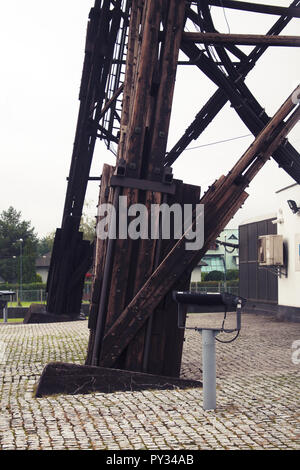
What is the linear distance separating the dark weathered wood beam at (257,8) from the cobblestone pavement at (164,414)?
17.3 feet

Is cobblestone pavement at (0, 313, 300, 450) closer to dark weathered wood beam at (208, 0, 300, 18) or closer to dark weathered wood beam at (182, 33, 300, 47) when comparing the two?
dark weathered wood beam at (182, 33, 300, 47)

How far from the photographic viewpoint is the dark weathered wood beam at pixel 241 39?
7.62 m

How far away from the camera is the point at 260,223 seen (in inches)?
814

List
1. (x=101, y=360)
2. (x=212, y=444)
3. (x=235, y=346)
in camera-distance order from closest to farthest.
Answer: (x=212, y=444)
(x=101, y=360)
(x=235, y=346)

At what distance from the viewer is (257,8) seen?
9.36 m

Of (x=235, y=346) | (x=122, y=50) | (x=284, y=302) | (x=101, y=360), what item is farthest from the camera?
(x=284, y=302)

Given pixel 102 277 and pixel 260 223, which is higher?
pixel 260 223

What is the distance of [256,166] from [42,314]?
11.2 meters

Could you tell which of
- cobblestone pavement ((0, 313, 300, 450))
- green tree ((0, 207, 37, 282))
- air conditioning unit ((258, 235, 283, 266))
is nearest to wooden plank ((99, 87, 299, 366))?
cobblestone pavement ((0, 313, 300, 450))

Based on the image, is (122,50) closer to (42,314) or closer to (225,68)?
(225,68)

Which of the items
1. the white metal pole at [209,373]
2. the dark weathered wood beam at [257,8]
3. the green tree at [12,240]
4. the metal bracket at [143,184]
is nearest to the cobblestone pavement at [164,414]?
the white metal pole at [209,373]

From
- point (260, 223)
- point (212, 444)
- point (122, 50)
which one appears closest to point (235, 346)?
point (212, 444)

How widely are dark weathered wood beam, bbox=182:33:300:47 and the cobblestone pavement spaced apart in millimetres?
3537

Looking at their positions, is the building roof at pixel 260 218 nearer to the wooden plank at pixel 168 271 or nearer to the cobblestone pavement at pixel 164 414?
the cobblestone pavement at pixel 164 414
